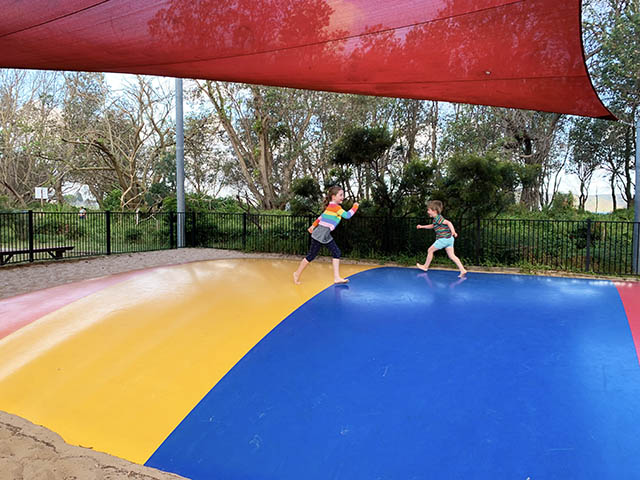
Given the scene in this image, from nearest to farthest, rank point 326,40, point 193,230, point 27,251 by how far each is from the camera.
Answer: point 326,40, point 27,251, point 193,230

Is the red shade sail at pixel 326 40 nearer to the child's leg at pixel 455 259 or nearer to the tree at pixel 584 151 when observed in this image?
the child's leg at pixel 455 259

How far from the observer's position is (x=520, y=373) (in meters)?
3.10

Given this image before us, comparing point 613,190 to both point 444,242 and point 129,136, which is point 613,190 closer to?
point 444,242

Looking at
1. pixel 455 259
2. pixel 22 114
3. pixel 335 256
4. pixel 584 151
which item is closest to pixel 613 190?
pixel 584 151

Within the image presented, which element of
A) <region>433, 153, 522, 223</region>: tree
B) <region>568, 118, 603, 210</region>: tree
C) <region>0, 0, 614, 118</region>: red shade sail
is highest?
<region>568, 118, 603, 210</region>: tree

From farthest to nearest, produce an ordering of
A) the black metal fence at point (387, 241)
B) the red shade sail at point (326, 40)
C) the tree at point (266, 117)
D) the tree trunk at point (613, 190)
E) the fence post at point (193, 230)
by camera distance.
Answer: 1. the tree trunk at point (613, 190)
2. the tree at point (266, 117)
3. the fence post at point (193, 230)
4. the black metal fence at point (387, 241)
5. the red shade sail at point (326, 40)

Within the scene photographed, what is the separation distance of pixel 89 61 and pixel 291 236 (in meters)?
8.24

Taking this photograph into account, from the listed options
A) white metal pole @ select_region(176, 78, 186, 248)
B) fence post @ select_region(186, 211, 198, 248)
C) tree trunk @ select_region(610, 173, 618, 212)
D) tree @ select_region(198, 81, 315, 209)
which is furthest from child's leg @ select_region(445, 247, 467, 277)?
tree trunk @ select_region(610, 173, 618, 212)

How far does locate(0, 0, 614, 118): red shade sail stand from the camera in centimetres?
304

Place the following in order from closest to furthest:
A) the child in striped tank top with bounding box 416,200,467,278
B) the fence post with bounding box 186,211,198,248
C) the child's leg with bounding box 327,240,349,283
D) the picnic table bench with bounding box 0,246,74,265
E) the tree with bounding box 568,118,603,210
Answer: the child's leg with bounding box 327,240,349,283, the child in striped tank top with bounding box 416,200,467,278, the picnic table bench with bounding box 0,246,74,265, the fence post with bounding box 186,211,198,248, the tree with bounding box 568,118,603,210

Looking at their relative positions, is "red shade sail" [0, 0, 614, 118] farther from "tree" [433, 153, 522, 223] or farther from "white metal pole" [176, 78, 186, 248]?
"white metal pole" [176, 78, 186, 248]

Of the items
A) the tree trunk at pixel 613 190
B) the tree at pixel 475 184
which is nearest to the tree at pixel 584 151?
the tree trunk at pixel 613 190

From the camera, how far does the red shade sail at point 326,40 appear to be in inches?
119

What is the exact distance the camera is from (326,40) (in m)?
3.50
